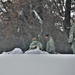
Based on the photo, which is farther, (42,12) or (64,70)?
(42,12)

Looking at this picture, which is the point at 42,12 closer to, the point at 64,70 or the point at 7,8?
the point at 7,8

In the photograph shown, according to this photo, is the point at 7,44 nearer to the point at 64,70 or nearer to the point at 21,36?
the point at 21,36

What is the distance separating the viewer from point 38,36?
14.0 ft

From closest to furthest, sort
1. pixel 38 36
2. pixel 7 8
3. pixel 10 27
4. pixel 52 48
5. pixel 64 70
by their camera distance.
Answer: pixel 64 70, pixel 52 48, pixel 38 36, pixel 10 27, pixel 7 8

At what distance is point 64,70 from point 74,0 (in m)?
1.92

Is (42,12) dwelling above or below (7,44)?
above

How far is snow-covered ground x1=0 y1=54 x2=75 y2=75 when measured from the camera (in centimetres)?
300

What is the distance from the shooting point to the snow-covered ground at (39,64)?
3.00 metres

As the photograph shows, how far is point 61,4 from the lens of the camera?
4.92 meters

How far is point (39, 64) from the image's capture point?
2996 millimetres

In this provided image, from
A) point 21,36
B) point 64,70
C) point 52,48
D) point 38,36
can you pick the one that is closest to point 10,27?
point 21,36

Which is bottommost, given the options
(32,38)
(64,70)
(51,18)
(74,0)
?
(64,70)

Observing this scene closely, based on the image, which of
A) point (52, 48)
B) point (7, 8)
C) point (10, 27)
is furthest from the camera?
point (7, 8)

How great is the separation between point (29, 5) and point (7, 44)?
3.26 ft
